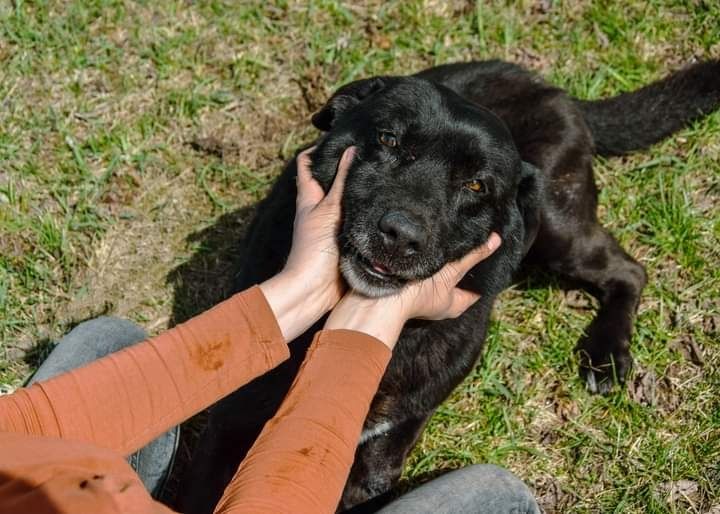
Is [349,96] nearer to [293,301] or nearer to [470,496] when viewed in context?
[293,301]

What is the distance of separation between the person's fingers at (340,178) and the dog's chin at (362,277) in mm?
208

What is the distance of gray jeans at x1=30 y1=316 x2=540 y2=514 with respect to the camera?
2672 millimetres

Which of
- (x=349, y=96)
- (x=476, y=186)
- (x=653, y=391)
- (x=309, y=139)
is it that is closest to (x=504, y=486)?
(x=476, y=186)

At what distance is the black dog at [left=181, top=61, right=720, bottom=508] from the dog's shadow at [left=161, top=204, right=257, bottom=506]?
2.41 feet

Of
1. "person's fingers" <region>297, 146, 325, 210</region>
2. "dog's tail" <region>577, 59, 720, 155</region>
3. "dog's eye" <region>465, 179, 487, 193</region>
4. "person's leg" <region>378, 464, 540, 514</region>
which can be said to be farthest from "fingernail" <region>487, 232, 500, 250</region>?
"dog's tail" <region>577, 59, 720, 155</region>

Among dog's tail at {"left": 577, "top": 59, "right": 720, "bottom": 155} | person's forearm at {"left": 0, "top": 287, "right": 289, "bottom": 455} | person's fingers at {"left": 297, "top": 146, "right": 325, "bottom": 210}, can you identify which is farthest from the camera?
dog's tail at {"left": 577, "top": 59, "right": 720, "bottom": 155}

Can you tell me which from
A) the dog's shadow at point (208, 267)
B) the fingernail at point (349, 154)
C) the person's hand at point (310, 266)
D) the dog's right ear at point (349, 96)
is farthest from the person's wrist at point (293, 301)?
the dog's shadow at point (208, 267)

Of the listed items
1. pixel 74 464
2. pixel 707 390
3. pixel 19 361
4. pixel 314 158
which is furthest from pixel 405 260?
pixel 19 361

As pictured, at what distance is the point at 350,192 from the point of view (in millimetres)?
2943

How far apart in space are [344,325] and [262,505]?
0.75 meters

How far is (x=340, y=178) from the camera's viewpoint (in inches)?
115

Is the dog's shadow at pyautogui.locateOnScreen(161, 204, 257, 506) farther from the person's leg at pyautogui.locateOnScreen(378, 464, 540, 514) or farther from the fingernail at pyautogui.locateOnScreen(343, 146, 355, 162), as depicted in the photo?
the person's leg at pyautogui.locateOnScreen(378, 464, 540, 514)

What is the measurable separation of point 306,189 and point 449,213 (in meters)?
0.51

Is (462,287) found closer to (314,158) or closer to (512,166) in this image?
(512,166)
